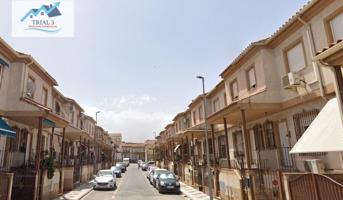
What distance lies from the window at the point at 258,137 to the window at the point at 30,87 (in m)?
15.5

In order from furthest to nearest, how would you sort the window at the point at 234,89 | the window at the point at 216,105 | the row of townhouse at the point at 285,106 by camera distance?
the window at the point at 216,105 → the window at the point at 234,89 → the row of townhouse at the point at 285,106

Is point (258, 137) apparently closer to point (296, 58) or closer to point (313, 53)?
point (296, 58)

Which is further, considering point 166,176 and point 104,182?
point 166,176

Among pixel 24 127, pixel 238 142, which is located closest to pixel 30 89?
pixel 24 127

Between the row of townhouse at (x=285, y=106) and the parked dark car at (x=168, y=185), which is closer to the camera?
the row of townhouse at (x=285, y=106)

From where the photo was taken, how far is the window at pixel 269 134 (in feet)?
50.8

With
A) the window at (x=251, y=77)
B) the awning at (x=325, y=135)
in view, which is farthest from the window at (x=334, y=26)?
the window at (x=251, y=77)

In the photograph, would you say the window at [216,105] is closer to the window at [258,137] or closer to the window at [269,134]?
Result: the window at [258,137]

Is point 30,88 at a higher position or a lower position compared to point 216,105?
higher

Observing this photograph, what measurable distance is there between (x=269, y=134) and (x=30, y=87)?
16.2 m

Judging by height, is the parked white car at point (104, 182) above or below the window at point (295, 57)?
below

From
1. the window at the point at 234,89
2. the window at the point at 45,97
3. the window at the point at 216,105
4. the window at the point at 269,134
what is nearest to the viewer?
the window at the point at 269,134

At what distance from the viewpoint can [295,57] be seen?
13.1 m

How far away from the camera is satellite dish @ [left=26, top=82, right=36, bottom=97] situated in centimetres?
1698
